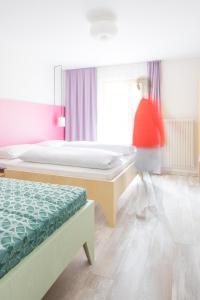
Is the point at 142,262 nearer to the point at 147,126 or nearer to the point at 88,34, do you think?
the point at 147,126

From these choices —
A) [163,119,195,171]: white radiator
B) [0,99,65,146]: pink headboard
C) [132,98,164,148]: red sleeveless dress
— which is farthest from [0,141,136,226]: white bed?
[163,119,195,171]: white radiator

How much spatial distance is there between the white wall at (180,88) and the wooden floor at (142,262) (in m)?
2.13

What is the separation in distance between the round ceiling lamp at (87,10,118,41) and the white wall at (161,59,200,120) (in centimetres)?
210

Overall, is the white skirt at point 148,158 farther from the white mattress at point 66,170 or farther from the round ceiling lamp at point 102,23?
the round ceiling lamp at point 102,23

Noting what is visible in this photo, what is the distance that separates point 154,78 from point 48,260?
3.92 metres

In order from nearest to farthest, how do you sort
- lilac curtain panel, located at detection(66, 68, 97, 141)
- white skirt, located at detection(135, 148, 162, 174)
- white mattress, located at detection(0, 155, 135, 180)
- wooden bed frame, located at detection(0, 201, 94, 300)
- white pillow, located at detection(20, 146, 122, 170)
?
wooden bed frame, located at detection(0, 201, 94, 300)
white mattress, located at detection(0, 155, 135, 180)
white pillow, located at detection(20, 146, 122, 170)
white skirt, located at detection(135, 148, 162, 174)
lilac curtain panel, located at detection(66, 68, 97, 141)

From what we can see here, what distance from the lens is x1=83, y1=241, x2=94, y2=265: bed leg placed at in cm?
166

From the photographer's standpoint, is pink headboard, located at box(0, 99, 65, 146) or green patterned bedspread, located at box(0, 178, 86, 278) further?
pink headboard, located at box(0, 99, 65, 146)

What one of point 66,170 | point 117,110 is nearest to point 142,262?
point 66,170

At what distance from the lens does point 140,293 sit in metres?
1.41

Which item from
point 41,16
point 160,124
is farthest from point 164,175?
point 41,16

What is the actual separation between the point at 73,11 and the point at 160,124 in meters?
1.50

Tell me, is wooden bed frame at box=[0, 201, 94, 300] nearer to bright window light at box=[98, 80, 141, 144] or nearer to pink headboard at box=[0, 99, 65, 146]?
pink headboard at box=[0, 99, 65, 146]

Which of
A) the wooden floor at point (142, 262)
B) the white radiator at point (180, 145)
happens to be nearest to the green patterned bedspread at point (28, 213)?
the wooden floor at point (142, 262)
